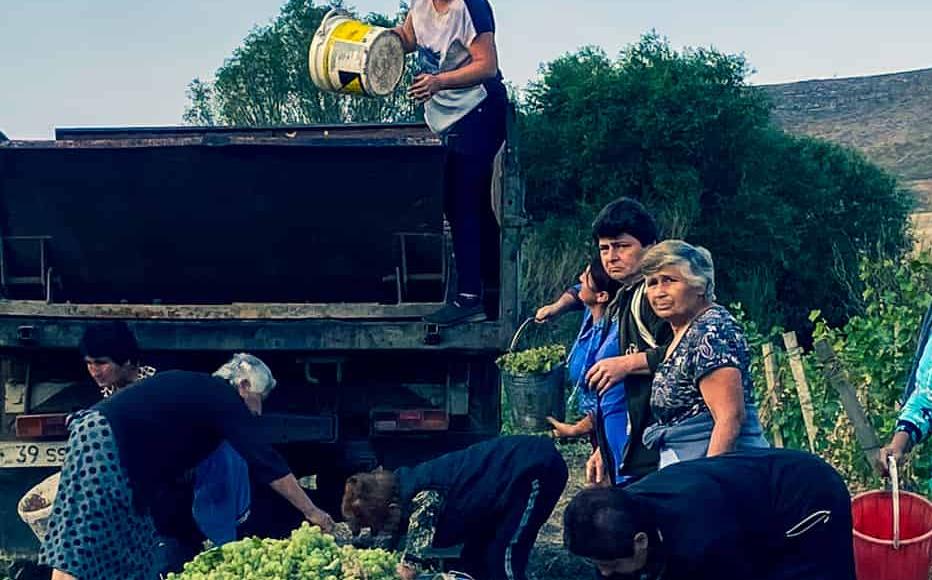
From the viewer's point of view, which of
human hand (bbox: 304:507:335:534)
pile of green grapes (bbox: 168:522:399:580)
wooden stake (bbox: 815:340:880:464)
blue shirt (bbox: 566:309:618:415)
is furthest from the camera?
wooden stake (bbox: 815:340:880:464)

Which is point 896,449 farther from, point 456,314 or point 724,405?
point 456,314

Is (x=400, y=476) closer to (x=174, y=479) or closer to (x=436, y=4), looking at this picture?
(x=174, y=479)

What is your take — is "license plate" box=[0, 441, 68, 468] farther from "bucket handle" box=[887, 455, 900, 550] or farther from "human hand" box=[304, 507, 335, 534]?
"bucket handle" box=[887, 455, 900, 550]

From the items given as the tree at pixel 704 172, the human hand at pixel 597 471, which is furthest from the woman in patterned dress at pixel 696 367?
the tree at pixel 704 172

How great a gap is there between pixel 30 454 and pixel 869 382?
4355 millimetres

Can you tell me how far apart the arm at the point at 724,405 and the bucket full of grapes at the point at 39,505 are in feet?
8.58

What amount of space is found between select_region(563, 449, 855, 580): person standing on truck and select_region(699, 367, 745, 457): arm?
16cm

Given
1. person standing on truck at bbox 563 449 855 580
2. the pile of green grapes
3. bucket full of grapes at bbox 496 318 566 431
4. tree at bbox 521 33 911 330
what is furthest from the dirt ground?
tree at bbox 521 33 911 330

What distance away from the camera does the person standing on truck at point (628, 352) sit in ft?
13.1

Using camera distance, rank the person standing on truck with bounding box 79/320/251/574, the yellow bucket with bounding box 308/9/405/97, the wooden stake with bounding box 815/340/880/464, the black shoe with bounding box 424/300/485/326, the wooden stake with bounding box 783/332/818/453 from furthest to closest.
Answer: the wooden stake with bounding box 783/332/818/453 < the yellow bucket with bounding box 308/9/405/97 < the black shoe with bounding box 424/300/485/326 < the wooden stake with bounding box 815/340/880/464 < the person standing on truck with bounding box 79/320/251/574

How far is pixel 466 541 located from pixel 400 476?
1.71 ft

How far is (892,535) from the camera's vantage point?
12.6 feet

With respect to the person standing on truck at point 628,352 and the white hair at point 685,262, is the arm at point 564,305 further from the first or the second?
the white hair at point 685,262

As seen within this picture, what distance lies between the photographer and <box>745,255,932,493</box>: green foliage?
21.0ft
